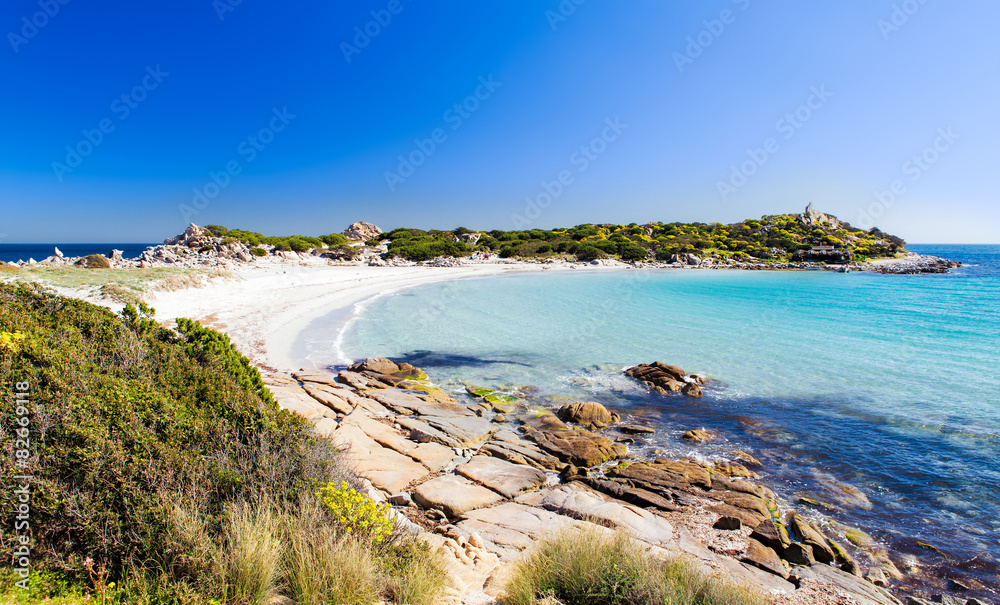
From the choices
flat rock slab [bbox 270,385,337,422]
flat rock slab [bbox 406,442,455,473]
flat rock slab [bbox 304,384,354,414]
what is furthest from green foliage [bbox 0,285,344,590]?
flat rock slab [bbox 304,384,354,414]

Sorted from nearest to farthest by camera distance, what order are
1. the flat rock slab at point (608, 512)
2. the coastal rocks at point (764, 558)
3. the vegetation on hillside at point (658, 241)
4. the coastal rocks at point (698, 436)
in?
the coastal rocks at point (764, 558), the flat rock slab at point (608, 512), the coastal rocks at point (698, 436), the vegetation on hillside at point (658, 241)

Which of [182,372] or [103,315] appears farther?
[103,315]

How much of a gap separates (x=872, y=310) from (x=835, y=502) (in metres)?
26.2

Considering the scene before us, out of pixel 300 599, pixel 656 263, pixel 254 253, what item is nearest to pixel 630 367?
pixel 300 599

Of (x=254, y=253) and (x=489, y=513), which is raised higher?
(x=254, y=253)

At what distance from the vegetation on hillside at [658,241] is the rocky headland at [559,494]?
4756 centimetres

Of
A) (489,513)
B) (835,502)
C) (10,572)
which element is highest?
(10,572)

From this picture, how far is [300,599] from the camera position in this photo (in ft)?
10.1

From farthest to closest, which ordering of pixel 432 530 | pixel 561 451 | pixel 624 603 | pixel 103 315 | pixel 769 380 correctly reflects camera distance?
pixel 769 380 < pixel 561 451 < pixel 103 315 < pixel 432 530 < pixel 624 603

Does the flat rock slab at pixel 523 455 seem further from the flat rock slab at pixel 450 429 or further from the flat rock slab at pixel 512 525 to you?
the flat rock slab at pixel 512 525

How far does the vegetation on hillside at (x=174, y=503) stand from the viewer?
2.96m

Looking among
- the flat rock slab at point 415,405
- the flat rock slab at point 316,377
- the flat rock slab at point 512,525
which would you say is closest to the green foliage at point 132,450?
the flat rock slab at point 512,525

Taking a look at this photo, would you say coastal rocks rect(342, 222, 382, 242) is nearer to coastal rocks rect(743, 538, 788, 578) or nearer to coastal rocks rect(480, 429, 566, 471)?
coastal rocks rect(480, 429, 566, 471)

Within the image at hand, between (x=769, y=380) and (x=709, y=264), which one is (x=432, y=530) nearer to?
(x=769, y=380)
